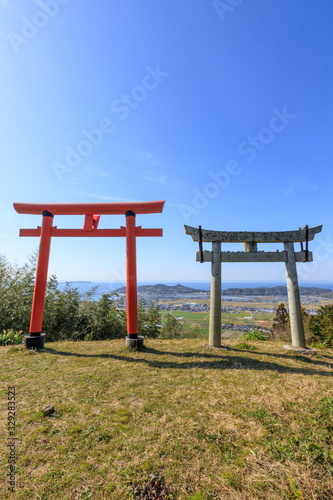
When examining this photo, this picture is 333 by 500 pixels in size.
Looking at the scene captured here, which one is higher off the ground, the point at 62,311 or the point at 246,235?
the point at 246,235

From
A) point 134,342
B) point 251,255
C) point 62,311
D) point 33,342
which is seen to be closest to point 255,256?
point 251,255

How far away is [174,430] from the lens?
2754mm

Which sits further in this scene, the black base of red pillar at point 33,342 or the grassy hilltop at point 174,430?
the black base of red pillar at point 33,342

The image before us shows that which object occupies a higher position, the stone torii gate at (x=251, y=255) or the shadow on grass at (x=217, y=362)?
the stone torii gate at (x=251, y=255)

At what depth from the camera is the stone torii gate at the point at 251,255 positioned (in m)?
6.67

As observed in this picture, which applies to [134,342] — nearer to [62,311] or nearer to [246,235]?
[246,235]

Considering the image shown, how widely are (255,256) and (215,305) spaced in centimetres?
210

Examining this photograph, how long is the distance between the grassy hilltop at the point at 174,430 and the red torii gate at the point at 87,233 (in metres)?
1.45

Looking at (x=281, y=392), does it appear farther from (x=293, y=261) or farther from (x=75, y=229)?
(x=75, y=229)

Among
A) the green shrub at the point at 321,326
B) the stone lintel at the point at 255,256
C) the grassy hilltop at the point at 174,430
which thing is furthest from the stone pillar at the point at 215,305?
the green shrub at the point at 321,326

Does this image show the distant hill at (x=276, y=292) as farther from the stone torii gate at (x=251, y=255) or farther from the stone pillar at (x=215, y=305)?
the stone pillar at (x=215, y=305)

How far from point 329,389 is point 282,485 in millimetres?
2850

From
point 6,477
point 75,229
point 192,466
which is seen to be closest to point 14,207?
point 75,229

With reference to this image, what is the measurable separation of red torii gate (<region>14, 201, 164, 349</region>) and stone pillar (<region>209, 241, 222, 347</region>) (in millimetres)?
2141
